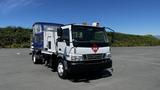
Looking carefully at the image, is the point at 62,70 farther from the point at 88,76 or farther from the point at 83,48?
the point at 83,48

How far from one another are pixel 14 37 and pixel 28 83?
1242 inches

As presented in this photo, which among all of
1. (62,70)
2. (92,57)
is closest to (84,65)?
(92,57)

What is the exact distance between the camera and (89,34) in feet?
38.4

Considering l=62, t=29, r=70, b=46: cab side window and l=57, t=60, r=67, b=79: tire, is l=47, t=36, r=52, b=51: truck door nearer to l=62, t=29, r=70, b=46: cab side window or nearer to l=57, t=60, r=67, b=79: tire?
l=57, t=60, r=67, b=79: tire

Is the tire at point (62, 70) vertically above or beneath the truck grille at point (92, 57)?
beneath

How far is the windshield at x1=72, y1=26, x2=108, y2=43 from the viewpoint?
1123 centimetres

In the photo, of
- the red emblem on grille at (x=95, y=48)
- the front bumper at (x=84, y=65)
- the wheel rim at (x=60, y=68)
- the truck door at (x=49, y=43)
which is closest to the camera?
the front bumper at (x=84, y=65)

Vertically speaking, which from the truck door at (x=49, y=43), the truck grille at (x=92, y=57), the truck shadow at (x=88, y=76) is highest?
the truck door at (x=49, y=43)

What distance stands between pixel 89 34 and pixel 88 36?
0.46 ft

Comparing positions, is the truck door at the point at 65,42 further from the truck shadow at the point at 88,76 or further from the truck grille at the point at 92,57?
the truck shadow at the point at 88,76

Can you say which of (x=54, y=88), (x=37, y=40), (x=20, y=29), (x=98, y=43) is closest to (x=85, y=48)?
(x=98, y=43)

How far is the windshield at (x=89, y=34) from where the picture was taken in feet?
36.9

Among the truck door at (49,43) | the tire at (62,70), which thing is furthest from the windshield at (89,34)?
the truck door at (49,43)

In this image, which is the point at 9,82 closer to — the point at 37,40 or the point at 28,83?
the point at 28,83
